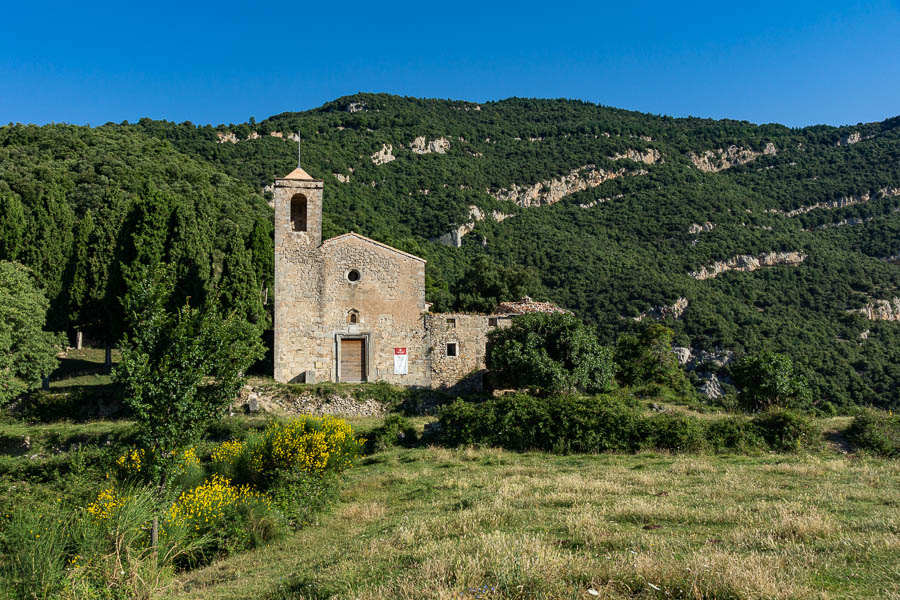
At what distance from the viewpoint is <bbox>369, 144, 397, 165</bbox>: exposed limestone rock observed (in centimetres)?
8243

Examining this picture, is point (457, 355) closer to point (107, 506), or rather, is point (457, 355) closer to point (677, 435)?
point (677, 435)

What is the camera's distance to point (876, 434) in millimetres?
13945

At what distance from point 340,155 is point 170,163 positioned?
96.0 ft

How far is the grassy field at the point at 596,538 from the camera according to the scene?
477 cm

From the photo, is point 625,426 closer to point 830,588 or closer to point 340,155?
point 830,588

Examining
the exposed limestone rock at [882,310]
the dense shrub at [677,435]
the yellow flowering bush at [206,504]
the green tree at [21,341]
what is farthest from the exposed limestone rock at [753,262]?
the yellow flowering bush at [206,504]

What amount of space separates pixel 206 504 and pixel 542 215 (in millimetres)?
68681

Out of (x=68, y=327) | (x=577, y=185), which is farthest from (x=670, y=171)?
(x=68, y=327)

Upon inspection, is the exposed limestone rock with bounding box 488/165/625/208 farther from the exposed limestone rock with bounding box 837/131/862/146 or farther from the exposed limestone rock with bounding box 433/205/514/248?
the exposed limestone rock with bounding box 837/131/862/146

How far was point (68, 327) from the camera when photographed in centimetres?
2503

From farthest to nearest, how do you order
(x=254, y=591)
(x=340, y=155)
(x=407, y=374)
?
(x=340, y=155) < (x=407, y=374) < (x=254, y=591)

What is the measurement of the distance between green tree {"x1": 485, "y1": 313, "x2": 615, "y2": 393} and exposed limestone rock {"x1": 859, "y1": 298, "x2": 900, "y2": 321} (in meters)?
40.3

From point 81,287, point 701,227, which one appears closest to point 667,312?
point 701,227

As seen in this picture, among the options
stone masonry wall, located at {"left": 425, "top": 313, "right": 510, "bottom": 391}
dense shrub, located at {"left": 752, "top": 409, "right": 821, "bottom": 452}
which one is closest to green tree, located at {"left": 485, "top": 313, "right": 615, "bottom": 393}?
stone masonry wall, located at {"left": 425, "top": 313, "right": 510, "bottom": 391}
